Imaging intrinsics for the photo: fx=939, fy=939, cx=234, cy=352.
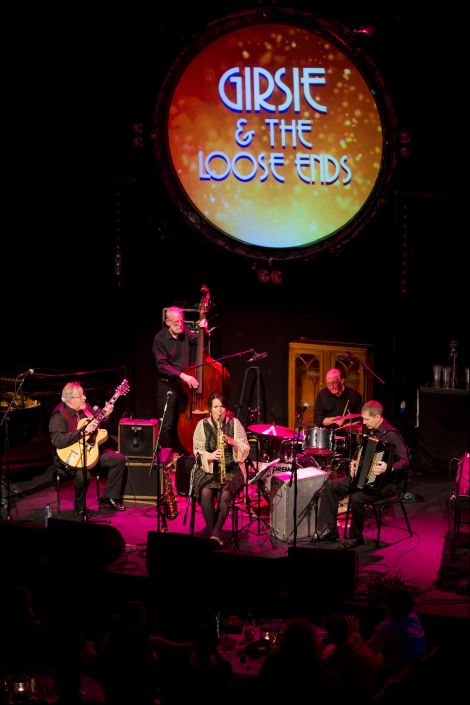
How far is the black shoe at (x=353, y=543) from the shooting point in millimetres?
8734

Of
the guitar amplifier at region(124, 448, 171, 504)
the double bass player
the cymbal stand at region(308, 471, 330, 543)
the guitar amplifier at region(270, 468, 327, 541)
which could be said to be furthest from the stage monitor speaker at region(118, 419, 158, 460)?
the cymbal stand at region(308, 471, 330, 543)

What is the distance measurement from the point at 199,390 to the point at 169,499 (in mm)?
1362

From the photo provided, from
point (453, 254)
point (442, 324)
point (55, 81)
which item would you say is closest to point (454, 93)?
point (453, 254)

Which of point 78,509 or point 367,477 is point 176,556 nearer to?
point 367,477

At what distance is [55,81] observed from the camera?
11.9m

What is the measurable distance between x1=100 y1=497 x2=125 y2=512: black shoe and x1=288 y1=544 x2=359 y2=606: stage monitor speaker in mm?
3025

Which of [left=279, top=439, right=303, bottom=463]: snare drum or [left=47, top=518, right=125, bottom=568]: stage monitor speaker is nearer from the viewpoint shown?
[left=47, top=518, right=125, bottom=568]: stage monitor speaker

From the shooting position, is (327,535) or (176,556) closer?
(176,556)

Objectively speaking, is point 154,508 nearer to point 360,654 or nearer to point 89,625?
point 89,625

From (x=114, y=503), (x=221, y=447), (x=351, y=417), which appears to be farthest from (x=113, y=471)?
(x=351, y=417)

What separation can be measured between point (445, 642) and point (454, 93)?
6681 millimetres

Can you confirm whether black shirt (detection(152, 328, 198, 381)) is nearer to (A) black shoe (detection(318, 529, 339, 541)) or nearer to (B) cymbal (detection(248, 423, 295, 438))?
(B) cymbal (detection(248, 423, 295, 438))

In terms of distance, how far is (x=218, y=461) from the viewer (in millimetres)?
9070

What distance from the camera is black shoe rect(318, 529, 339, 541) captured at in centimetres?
888
